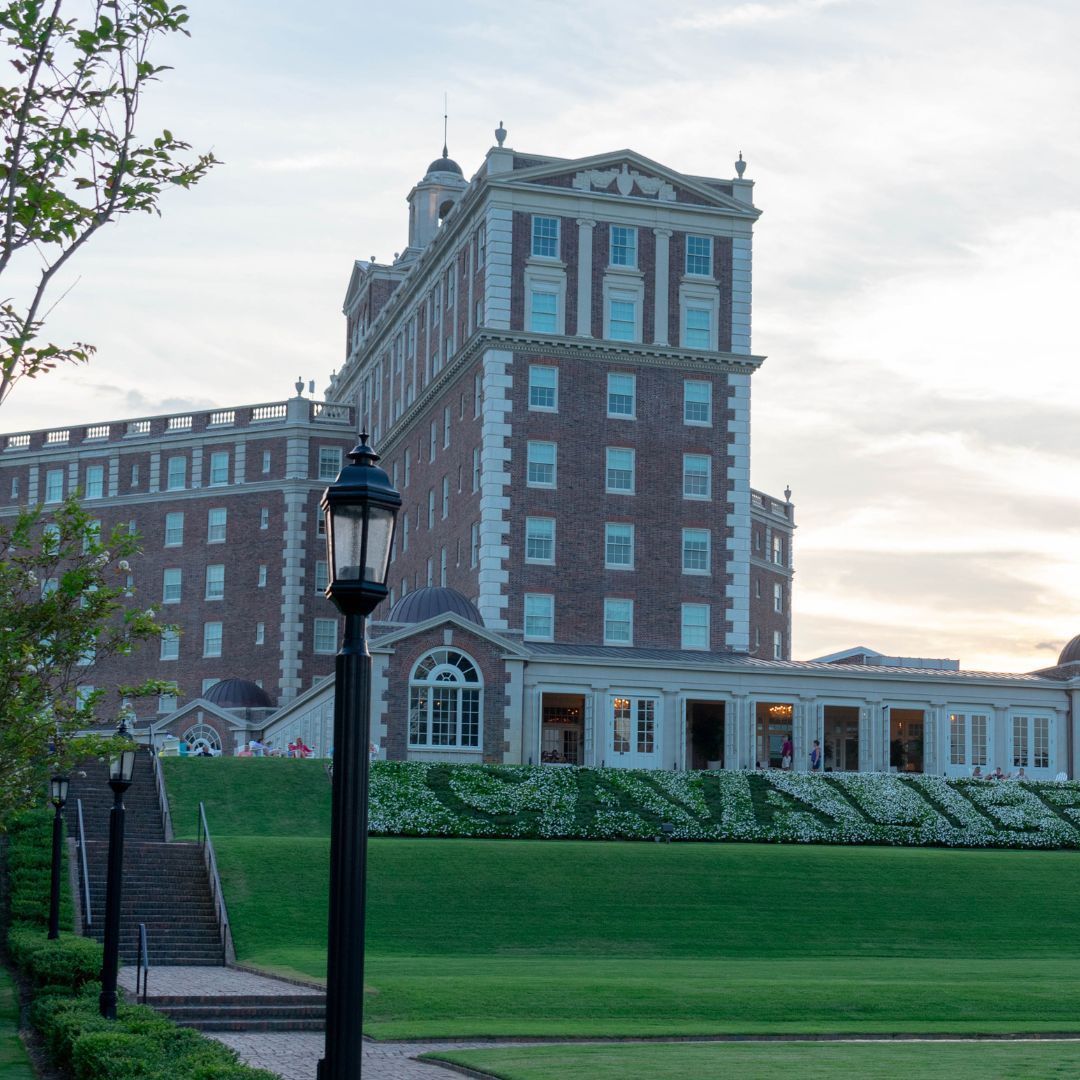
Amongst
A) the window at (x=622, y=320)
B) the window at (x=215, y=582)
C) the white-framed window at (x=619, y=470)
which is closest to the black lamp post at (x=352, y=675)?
the white-framed window at (x=619, y=470)

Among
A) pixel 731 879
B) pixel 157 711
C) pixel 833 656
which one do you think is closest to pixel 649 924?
pixel 731 879

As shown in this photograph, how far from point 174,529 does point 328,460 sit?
31.5 feet

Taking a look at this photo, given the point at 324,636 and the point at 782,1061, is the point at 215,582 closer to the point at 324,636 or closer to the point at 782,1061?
the point at 324,636

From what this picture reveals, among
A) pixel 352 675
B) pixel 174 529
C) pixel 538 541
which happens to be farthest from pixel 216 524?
pixel 352 675

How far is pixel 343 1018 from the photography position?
34.5ft

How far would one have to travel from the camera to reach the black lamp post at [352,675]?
10883 mm

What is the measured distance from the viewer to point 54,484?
98.6m

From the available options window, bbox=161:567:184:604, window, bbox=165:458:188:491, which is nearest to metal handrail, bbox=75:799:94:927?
window, bbox=161:567:184:604

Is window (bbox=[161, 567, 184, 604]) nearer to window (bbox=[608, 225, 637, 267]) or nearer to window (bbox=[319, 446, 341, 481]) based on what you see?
window (bbox=[319, 446, 341, 481])

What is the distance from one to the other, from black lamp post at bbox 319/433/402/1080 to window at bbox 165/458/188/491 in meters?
84.7

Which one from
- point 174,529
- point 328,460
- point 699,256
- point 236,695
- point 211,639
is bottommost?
point 236,695

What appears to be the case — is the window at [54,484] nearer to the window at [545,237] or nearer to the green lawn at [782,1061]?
the window at [545,237]

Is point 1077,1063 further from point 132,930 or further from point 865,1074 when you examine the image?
point 132,930

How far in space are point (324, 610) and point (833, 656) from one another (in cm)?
3278
